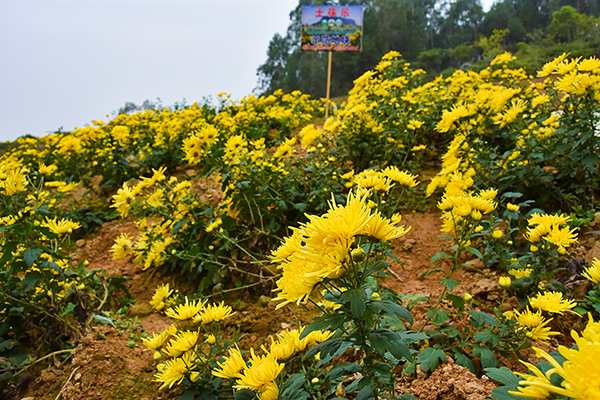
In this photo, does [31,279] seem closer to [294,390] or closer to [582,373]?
[294,390]

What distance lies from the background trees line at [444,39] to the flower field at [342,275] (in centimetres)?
1868

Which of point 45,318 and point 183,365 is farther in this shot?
point 45,318

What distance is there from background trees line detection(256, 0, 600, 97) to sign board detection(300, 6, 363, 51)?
16.3 m

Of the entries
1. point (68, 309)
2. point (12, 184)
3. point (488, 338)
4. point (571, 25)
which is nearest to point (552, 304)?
point (488, 338)

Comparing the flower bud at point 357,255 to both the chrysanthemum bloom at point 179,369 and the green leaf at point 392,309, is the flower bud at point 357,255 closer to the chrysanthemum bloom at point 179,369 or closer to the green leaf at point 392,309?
the green leaf at point 392,309

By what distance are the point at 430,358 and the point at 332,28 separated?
540 cm

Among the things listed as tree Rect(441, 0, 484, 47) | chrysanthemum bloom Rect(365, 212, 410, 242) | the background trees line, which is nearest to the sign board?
chrysanthemum bloom Rect(365, 212, 410, 242)

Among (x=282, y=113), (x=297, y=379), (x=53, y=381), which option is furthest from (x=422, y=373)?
(x=282, y=113)

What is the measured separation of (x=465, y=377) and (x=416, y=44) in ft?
102

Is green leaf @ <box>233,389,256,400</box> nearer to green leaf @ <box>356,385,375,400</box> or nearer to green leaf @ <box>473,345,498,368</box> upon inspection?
green leaf @ <box>356,385,375,400</box>

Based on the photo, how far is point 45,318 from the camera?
2.44 m

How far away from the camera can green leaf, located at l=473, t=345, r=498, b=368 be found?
1505 mm

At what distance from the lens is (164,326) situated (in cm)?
246

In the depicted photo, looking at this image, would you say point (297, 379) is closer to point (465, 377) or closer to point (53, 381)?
point (465, 377)
